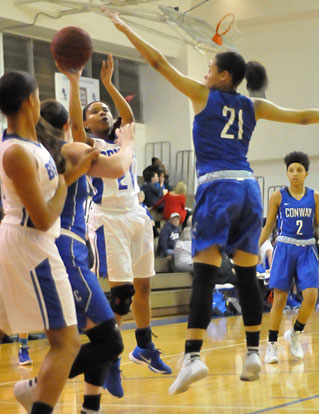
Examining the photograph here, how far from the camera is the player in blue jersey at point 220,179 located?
163 inches

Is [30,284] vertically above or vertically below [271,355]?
above

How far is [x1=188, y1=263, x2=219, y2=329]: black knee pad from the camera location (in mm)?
4141

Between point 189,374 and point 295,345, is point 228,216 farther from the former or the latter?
point 295,345

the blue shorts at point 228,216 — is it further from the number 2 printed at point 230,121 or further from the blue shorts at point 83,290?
the blue shorts at point 83,290

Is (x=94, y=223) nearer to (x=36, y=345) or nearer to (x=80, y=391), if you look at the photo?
(x=80, y=391)

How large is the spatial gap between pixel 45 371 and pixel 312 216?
421cm

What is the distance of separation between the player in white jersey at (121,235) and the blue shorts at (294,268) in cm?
164

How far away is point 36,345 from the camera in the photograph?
8.45m

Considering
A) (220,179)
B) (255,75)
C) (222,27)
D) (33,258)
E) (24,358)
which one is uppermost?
(222,27)

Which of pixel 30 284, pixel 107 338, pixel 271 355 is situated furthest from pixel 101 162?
pixel 271 355

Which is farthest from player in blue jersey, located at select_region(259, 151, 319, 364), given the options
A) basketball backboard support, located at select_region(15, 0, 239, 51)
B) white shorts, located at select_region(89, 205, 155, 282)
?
basketball backboard support, located at select_region(15, 0, 239, 51)

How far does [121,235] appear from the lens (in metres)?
5.26

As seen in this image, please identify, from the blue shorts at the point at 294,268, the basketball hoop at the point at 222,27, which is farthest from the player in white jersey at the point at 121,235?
the basketball hoop at the point at 222,27

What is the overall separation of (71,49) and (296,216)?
3.40 m
